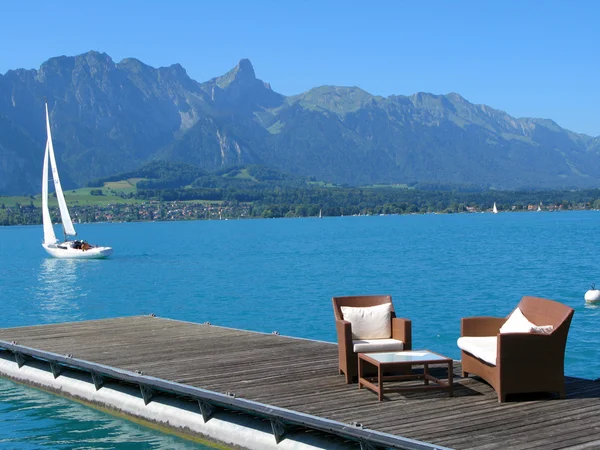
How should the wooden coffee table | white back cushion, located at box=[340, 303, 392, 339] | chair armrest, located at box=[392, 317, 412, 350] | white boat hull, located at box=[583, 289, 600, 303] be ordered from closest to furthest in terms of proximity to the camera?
the wooden coffee table
chair armrest, located at box=[392, 317, 412, 350]
white back cushion, located at box=[340, 303, 392, 339]
white boat hull, located at box=[583, 289, 600, 303]

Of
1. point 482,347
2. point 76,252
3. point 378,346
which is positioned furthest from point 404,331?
point 76,252

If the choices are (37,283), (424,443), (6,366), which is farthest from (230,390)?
(37,283)

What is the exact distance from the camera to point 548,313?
10086 millimetres

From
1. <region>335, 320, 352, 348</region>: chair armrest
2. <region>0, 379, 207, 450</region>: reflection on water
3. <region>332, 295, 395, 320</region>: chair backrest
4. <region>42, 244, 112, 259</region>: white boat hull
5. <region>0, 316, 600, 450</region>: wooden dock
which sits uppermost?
<region>332, 295, 395, 320</region>: chair backrest

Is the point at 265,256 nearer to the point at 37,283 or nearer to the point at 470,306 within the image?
the point at 37,283

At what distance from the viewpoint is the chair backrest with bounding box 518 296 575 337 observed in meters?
9.48

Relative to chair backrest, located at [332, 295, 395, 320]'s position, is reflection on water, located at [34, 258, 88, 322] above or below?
below

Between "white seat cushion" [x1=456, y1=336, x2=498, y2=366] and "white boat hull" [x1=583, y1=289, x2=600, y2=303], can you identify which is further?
"white boat hull" [x1=583, y1=289, x2=600, y2=303]

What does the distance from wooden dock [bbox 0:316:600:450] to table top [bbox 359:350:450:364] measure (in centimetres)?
42

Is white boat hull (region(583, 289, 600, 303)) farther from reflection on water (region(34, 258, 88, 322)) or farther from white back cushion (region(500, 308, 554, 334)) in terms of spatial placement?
white back cushion (region(500, 308, 554, 334))

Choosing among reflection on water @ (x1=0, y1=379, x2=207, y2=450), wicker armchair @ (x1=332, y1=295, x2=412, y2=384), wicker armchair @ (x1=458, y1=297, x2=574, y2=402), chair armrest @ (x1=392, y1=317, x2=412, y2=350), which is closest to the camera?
wicker armchair @ (x1=458, y1=297, x2=574, y2=402)

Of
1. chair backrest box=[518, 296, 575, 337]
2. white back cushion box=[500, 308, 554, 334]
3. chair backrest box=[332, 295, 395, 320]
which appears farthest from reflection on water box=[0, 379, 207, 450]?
chair backrest box=[518, 296, 575, 337]

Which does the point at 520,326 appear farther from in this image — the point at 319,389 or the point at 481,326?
the point at 319,389

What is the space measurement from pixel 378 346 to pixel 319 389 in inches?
37.4
